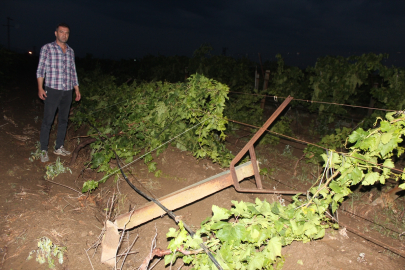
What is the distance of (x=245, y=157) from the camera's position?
4590 millimetres

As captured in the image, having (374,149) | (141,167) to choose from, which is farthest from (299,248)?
(141,167)

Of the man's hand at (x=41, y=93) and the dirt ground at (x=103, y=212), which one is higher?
the man's hand at (x=41, y=93)

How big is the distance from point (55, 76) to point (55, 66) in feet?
0.50

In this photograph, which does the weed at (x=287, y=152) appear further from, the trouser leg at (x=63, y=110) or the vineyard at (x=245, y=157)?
the trouser leg at (x=63, y=110)

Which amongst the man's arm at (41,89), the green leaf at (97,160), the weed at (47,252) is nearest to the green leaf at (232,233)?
Answer: the weed at (47,252)

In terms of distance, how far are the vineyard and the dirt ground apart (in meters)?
0.04

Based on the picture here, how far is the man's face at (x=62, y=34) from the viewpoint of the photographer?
367 centimetres

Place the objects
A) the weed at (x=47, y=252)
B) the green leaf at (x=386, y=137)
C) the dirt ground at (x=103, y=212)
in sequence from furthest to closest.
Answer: the dirt ground at (x=103, y=212), the weed at (x=47, y=252), the green leaf at (x=386, y=137)

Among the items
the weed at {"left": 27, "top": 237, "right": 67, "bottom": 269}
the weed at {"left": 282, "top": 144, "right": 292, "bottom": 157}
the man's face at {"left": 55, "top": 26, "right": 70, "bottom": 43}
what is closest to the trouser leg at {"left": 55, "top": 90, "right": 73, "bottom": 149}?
the man's face at {"left": 55, "top": 26, "right": 70, "bottom": 43}

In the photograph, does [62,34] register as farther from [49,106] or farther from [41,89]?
[49,106]

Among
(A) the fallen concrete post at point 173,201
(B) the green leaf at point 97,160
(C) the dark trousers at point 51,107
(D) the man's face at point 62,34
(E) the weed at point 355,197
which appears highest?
(D) the man's face at point 62,34

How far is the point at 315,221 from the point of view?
1.98 m

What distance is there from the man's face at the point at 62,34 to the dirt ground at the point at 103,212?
1.96m

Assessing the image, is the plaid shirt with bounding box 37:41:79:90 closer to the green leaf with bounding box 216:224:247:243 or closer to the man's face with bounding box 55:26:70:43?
the man's face with bounding box 55:26:70:43
